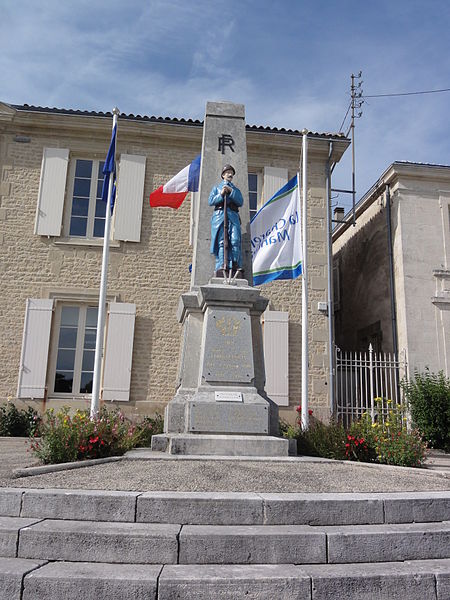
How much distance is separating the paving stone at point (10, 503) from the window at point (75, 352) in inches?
305

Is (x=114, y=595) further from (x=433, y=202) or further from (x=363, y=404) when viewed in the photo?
(x=433, y=202)

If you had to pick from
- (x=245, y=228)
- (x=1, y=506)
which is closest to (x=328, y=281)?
(x=245, y=228)

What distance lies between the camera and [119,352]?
11.2 meters

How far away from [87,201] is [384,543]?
1050cm

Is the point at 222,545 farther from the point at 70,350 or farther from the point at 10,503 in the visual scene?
the point at 70,350

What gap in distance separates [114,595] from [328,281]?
10.3 m

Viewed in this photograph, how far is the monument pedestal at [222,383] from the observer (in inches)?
220

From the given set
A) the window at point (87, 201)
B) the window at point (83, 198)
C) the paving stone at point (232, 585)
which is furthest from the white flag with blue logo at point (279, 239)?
the paving stone at point (232, 585)

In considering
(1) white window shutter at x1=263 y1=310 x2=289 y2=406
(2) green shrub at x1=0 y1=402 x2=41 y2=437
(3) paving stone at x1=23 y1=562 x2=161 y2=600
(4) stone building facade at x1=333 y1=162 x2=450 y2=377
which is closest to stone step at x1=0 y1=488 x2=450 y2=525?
(3) paving stone at x1=23 y1=562 x2=161 y2=600

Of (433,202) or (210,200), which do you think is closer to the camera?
(210,200)

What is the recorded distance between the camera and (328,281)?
12289mm

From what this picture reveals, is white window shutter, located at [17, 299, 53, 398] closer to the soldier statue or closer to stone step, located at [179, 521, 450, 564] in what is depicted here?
the soldier statue

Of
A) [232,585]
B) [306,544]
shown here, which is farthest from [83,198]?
[232,585]

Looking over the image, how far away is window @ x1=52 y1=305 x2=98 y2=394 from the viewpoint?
36.4 ft
